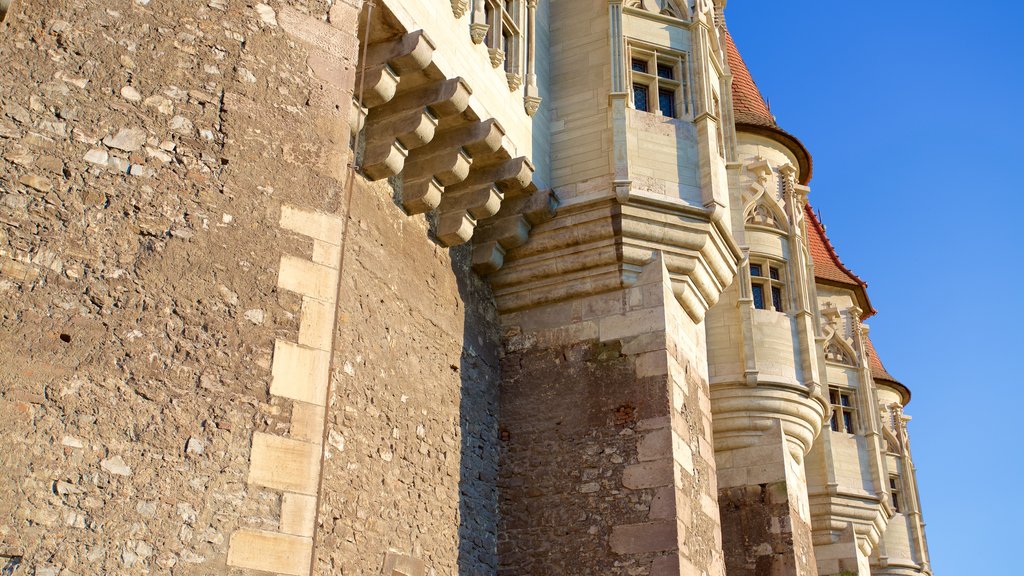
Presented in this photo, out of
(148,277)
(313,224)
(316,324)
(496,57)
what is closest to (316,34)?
(313,224)

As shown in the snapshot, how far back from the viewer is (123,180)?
5.71 m

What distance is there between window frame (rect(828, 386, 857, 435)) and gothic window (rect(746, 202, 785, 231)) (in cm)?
384

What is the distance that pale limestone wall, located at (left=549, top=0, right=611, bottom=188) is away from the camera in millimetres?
10617

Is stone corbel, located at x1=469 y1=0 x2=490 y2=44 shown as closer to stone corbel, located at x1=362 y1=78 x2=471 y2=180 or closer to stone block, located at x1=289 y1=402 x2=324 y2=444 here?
stone corbel, located at x1=362 y1=78 x2=471 y2=180

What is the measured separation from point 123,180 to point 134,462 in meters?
1.47

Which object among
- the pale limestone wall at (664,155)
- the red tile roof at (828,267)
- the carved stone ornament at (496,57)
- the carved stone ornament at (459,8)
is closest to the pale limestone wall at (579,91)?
the pale limestone wall at (664,155)

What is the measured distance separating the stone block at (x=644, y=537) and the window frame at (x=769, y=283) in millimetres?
6122

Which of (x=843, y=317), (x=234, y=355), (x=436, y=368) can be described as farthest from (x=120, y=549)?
(x=843, y=317)

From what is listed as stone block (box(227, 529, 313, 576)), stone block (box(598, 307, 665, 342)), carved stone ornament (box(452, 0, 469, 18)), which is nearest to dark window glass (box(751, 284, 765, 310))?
stone block (box(598, 307, 665, 342))

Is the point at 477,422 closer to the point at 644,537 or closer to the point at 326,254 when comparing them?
the point at 644,537

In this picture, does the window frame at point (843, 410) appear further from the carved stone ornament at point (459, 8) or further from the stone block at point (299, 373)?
the stone block at point (299, 373)

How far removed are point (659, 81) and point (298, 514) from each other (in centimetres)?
716

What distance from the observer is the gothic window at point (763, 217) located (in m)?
15.3

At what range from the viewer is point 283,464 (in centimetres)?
553
